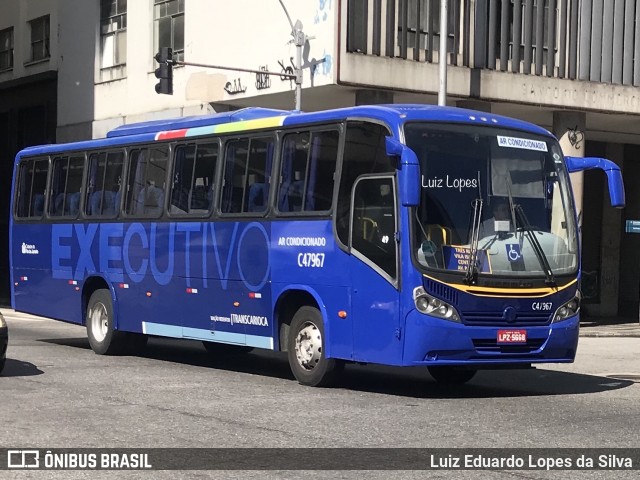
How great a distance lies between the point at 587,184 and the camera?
43344 mm

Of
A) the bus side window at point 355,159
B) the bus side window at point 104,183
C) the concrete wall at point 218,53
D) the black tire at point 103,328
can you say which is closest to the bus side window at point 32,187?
the bus side window at point 104,183

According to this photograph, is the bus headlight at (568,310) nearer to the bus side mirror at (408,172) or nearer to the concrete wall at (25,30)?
the bus side mirror at (408,172)

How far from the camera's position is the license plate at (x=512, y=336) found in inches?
559

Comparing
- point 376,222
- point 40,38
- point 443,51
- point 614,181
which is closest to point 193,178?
point 376,222

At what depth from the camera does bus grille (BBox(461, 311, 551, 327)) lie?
46.1ft

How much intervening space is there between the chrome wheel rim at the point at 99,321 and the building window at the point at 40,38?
27.8m

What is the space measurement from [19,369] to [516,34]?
72.0 ft

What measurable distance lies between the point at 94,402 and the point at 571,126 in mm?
25545

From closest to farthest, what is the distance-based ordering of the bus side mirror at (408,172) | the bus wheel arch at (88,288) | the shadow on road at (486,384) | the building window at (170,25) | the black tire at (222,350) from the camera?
1. the bus side mirror at (408,172)
2. the shadow on road at (486,384)
3. the bus wheel arch at (88,288)
4. the black tire at (222,350)
5. the building window at (170,25)

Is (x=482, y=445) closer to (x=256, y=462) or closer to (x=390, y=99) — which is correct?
(x=256, y=462)

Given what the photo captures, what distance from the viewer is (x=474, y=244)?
1409cm

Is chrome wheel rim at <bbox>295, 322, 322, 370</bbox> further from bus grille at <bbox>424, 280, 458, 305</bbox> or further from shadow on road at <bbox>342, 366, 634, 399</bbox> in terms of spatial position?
bus grille at <bbox>424, 280, 458, 305</bbox>

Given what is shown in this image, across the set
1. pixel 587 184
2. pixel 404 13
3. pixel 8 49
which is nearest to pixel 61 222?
pixel 404 13

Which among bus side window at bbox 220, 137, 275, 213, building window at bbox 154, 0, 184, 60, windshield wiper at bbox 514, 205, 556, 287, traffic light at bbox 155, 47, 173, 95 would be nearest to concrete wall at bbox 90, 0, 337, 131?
building window at bbox 154, 0, 184, 60
